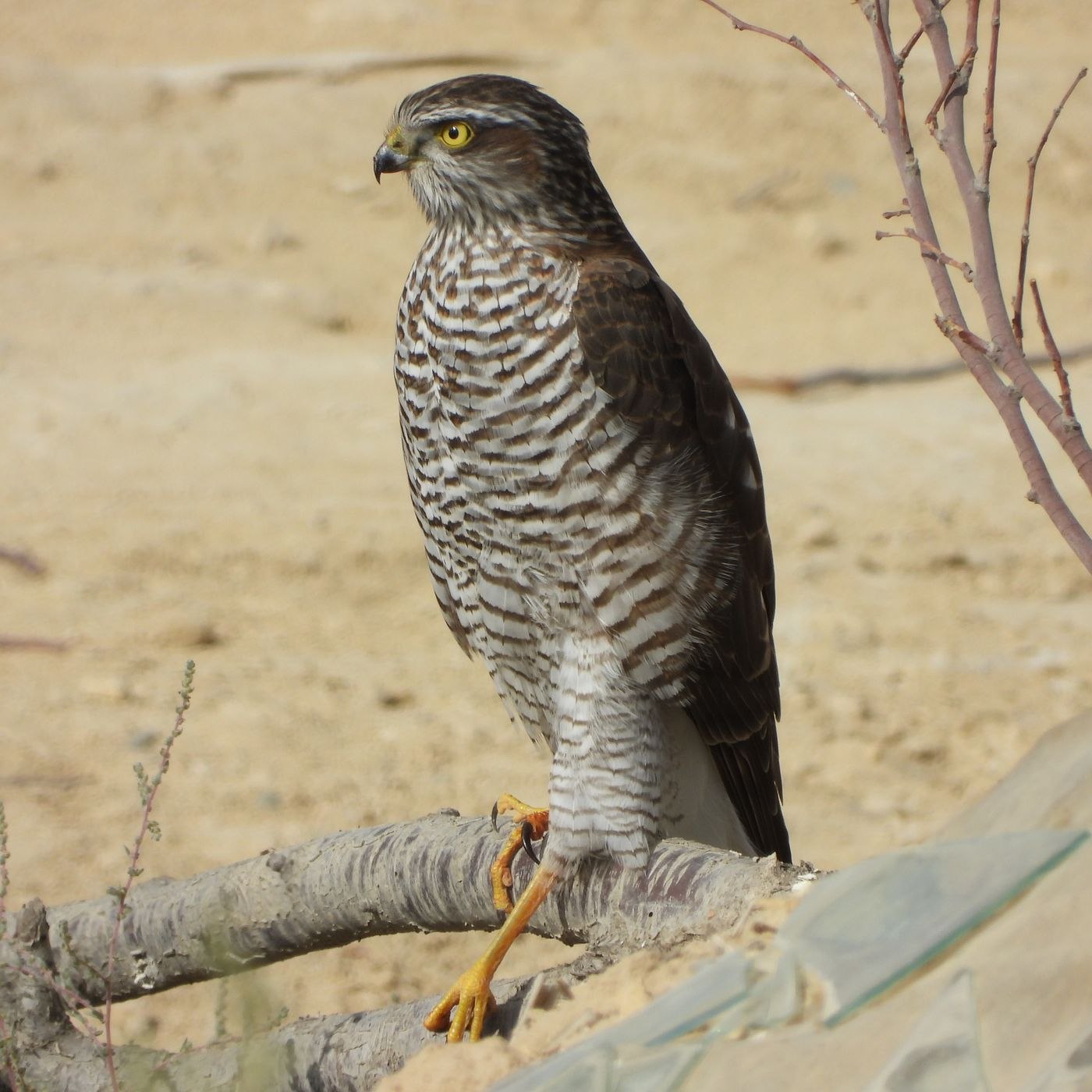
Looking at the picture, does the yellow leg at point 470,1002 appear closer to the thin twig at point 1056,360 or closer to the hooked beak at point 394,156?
the thin twig at point 1056,360

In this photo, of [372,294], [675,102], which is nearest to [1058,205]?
[675,102]

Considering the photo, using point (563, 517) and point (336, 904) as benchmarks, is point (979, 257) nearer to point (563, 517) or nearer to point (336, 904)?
point (563, 517)

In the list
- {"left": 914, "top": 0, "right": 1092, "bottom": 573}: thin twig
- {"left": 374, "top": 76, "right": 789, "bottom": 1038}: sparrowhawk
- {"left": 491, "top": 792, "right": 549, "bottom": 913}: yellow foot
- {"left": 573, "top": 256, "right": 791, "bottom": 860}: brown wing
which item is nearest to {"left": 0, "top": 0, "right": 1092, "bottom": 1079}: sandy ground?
{"left": 491, "top": 792, "right": 549, "bottom": 913}: yellow foot

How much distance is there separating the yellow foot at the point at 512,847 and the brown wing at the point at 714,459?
38 centimetres

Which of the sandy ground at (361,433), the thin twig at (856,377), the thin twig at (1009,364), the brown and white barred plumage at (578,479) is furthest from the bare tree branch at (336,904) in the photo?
the thin twig at (856,377)

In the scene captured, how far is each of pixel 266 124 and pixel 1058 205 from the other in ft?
20.8

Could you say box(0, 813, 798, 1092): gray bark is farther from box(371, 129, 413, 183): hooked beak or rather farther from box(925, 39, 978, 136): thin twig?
box(371, 129, 413, 183): hooked beak

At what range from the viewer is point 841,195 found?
38.7ft

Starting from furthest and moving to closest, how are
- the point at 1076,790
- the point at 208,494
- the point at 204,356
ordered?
the point at 204,356
the point at 208,494
the point at 1076,790

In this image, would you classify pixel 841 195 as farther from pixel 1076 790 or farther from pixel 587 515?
pixel 1076 790

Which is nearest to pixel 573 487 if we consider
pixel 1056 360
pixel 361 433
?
pixel 1056 360

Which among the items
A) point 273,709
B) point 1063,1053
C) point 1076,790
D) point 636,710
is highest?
point 1076,790

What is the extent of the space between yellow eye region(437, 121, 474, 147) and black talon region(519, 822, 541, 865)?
57.2 inches

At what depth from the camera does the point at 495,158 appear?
3230 millimetres
